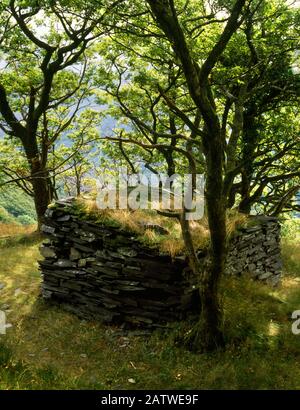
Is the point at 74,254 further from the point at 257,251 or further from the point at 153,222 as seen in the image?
the point at 257,251

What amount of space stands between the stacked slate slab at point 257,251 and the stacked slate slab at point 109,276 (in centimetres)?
178

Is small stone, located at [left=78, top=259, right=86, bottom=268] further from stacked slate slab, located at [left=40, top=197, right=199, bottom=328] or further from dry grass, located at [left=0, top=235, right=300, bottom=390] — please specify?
dry grass, located at [left=0, top=235, right=300, bottom=390]

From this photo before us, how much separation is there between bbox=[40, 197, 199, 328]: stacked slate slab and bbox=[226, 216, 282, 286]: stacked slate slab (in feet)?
5.84

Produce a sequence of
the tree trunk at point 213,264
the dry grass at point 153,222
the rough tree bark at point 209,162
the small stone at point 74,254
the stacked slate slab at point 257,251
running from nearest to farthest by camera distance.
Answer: the rough tree bark at point 209,162 → the tree trunk at point 213,264 → the dry grass at point 153,222 → the small stone at point 74,254 → the stacked slate slab at point 257,251

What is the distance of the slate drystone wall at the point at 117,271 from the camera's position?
8438mm

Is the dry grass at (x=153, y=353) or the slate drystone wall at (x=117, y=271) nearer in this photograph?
the dry grass at (x=153, y=353)

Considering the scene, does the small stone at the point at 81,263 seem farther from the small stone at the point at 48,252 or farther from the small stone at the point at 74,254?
the small stone at the point at 48,252

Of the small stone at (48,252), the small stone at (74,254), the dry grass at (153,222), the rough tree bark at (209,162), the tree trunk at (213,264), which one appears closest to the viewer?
the rough tree bark at (209,162)

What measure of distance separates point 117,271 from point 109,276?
25cm

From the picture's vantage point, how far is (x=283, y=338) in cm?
790

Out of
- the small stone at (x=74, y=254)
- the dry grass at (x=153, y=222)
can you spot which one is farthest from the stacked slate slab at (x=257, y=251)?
the small stone at (x=74, y=254)

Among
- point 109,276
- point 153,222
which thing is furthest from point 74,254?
point 153,222

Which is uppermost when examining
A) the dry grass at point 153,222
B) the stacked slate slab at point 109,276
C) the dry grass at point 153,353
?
the dry grass at point 153,222
